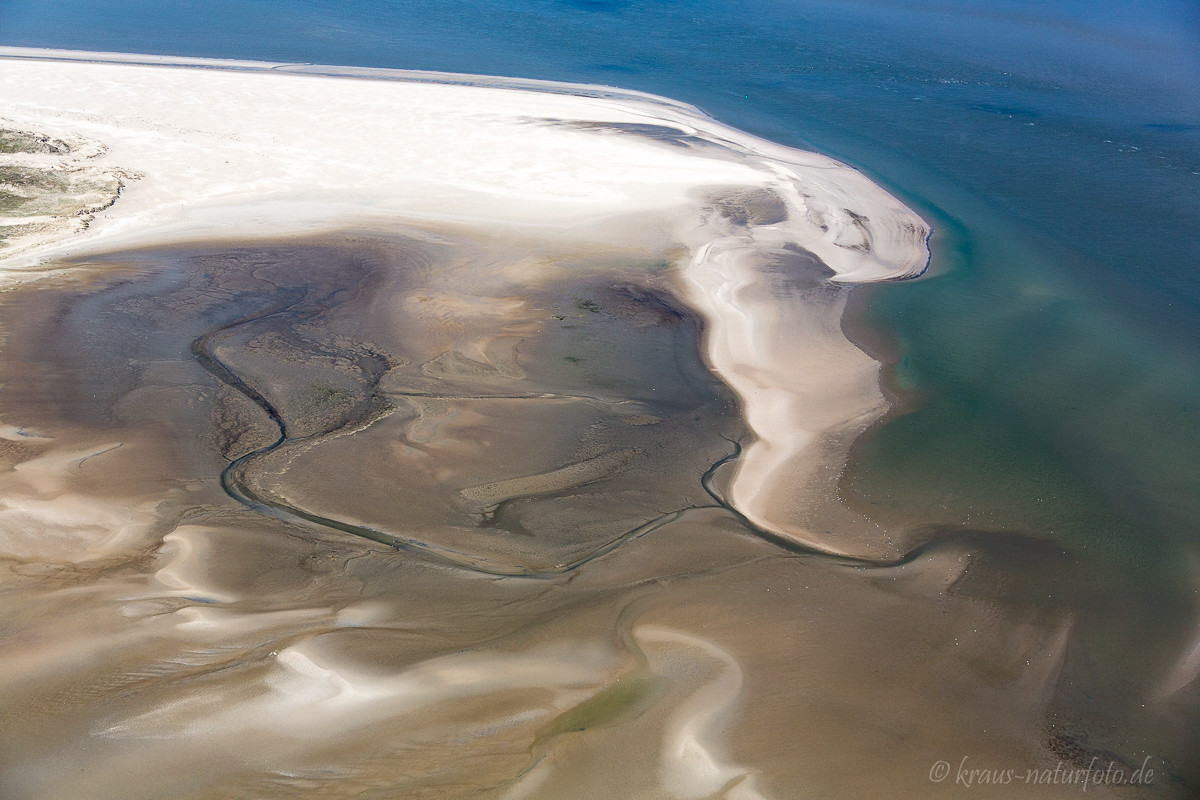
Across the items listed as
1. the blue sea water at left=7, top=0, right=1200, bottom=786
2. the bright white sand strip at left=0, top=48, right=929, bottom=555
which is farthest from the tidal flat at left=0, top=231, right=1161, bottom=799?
the blue sea water at left=7, top=0, right=1200, bottom=786

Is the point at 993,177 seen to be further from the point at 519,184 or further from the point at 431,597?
the point at 431,597

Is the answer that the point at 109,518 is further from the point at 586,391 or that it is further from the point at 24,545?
A: the point at 586,391

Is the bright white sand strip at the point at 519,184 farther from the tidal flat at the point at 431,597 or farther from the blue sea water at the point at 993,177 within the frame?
the tidal flat at the point at 431,597

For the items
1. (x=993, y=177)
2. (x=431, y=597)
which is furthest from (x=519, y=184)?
(x=431, y=597)

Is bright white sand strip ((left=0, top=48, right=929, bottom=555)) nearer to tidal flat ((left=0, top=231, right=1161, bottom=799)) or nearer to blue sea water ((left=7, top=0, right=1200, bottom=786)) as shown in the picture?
blue sea water ((left=7, top=0, right=1200, bottom=786))

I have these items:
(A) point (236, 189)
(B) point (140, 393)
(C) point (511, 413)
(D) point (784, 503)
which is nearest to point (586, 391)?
(C) point (511, 413)

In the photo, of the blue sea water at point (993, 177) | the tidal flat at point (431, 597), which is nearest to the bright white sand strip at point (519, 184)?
the blue sea water at point (993, 177)
